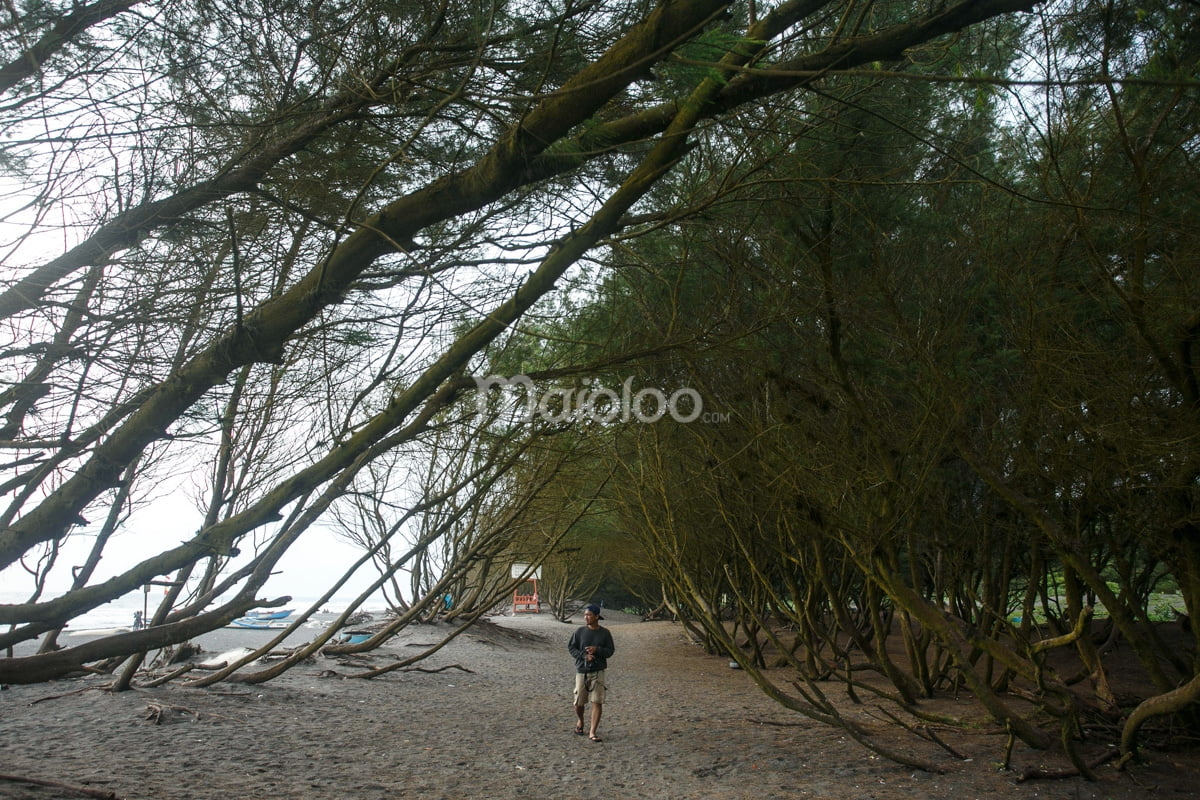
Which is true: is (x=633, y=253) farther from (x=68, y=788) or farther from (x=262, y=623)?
(x=262, y=623)

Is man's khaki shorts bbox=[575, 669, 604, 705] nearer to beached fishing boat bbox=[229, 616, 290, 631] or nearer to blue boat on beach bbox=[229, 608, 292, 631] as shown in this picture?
blue boat on beach bbox=[229, 608, 292, 631]

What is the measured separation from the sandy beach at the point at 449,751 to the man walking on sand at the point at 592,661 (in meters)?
0.30

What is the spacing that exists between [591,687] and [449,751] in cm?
145

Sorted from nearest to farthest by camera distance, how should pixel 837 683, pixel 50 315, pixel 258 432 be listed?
pixel 50 315
pixel 258 432
pixel 837 683

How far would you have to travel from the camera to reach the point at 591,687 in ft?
24.8

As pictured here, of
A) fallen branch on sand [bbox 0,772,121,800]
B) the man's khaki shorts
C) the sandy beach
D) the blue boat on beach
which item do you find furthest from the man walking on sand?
the blue boat on beach

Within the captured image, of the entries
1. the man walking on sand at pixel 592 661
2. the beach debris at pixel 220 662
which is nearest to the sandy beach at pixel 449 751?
the man walking on sand at pixel 592 661

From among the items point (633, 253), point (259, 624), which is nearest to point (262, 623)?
point (259, 624)

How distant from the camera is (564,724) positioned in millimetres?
8289

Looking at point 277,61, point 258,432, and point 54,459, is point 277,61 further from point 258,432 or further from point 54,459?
point 258,432

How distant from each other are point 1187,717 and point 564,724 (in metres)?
5.48

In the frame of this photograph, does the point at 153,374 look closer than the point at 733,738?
Yes

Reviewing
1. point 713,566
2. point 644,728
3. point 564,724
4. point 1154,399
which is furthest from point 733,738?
point 713,566

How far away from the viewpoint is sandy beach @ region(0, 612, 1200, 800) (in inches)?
210
